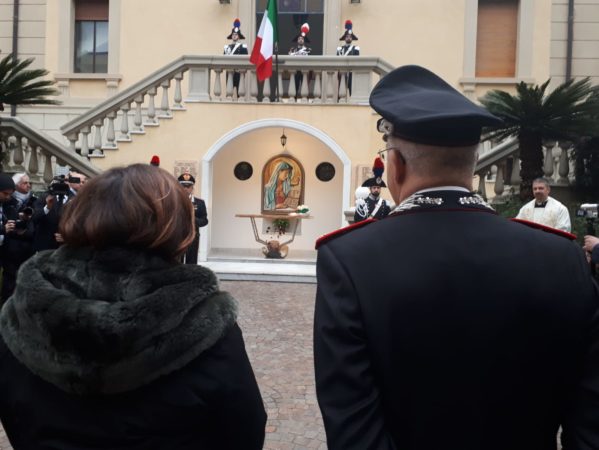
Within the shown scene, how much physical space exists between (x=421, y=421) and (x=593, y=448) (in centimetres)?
44

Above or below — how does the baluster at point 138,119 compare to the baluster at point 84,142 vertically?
above

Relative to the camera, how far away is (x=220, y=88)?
1217 centimetres

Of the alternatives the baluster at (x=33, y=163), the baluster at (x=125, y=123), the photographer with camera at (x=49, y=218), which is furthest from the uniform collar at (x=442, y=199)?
the baluster at (x=125, y=123)

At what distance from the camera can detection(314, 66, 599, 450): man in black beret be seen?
150cm

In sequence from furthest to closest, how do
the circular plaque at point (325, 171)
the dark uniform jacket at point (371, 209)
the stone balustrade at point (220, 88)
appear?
the circular plaque at point (325, 171), the stone balustrade at point (220, 88), the dark uniform jacket at point (371, 209)

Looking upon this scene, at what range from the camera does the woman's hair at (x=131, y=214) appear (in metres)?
1.50

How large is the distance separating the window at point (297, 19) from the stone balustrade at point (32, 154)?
6437mm

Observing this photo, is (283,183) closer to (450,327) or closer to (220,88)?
(220,88)

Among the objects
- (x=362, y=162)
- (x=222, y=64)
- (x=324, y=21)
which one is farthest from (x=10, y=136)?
(x=324, y=21)

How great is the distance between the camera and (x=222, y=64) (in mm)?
12000

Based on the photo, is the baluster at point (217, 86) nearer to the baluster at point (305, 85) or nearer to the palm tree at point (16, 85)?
the baluster at point (305, 85)

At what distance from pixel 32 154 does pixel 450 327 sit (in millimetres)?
11027

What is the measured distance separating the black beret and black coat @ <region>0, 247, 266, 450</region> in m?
0.65

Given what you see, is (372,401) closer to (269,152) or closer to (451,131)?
(451,131)
